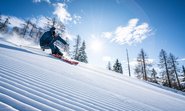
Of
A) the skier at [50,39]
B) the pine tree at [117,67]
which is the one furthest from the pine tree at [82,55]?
the skier at [50,39]

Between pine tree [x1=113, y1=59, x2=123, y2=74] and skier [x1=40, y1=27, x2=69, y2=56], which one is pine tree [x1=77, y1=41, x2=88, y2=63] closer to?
pine tree [x1=113, y1=59, x2=123, y2=74]

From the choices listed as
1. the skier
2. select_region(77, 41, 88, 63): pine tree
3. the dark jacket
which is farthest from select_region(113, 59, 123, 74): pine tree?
the dark jacket

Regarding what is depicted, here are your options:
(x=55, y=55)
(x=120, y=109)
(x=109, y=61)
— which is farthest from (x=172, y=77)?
(x=120, y=109)

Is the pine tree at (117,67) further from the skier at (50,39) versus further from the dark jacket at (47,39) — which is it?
the dark jacket at (47,39)

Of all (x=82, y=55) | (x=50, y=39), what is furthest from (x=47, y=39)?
(x=82, y=55)

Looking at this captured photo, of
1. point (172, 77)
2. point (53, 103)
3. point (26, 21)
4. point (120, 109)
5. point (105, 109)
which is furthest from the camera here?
point (26, 21)

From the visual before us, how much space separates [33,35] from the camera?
85125 millimetres

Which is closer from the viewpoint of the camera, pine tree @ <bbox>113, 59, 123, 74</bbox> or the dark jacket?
the dark jacket

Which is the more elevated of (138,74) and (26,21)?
(26,21)

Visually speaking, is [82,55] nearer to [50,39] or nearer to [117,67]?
[117,67]

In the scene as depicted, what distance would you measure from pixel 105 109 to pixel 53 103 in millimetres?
1146

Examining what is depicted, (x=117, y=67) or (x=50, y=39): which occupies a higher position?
(x=50, y=39)

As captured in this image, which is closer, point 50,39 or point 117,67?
point 50,39

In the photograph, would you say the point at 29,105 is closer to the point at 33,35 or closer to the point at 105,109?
the point at 105,109
